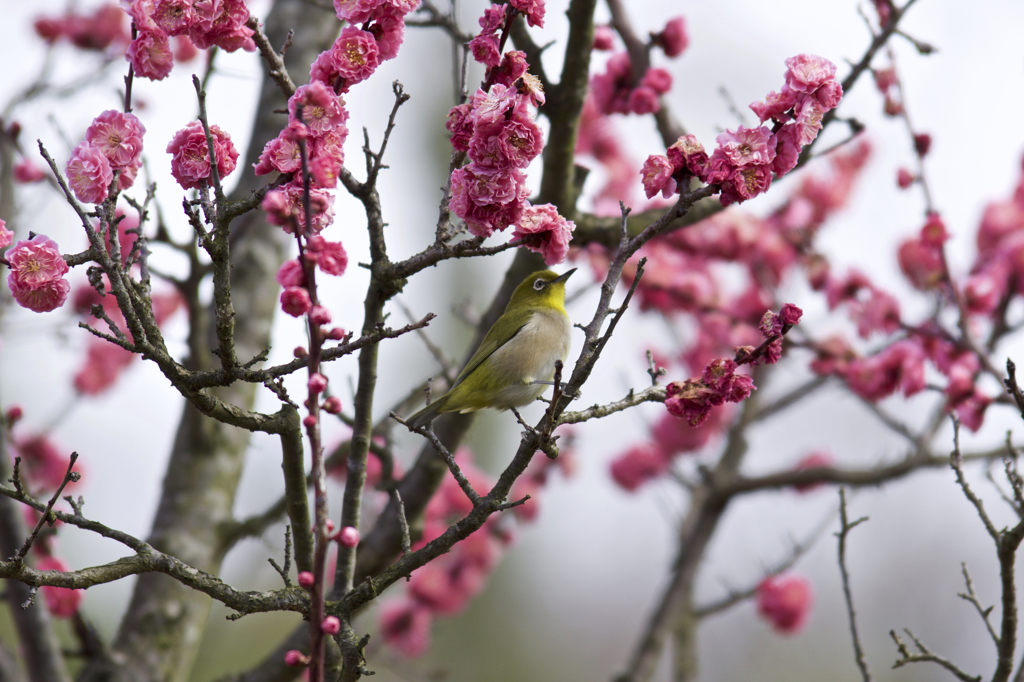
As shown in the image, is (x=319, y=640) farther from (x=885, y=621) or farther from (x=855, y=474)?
(x=885, y=621)

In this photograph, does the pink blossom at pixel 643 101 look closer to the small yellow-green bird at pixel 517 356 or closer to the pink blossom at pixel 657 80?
the pink blossom at pixel 657 80

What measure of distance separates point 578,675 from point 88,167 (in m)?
15.1

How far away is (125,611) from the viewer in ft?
11.3

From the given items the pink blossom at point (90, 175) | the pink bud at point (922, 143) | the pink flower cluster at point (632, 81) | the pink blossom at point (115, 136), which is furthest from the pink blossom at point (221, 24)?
the pink bud at point (922, 143)

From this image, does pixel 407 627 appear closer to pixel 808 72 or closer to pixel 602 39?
pixel 602 39

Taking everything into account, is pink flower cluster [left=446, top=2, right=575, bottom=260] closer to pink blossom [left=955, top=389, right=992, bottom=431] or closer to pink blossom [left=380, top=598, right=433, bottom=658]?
pink blossom [left=955, top=389, right=992, bottom=431]

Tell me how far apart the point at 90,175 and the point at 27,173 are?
8.99 ft

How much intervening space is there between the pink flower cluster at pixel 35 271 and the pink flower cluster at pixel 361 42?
0.70m

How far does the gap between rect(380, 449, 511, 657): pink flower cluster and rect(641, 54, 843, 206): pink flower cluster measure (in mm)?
3752

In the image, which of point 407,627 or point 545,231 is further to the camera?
point 407,627

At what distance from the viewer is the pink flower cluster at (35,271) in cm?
171

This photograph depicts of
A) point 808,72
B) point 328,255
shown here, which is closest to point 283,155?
point 328,255

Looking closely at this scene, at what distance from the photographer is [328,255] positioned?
143 centimetres

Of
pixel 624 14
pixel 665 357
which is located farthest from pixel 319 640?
pixel 665 357
